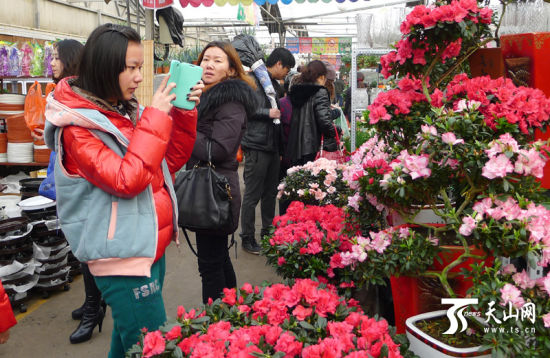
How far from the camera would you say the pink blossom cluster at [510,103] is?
151 cm

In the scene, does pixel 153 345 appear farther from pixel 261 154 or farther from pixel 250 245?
pixel 250 245

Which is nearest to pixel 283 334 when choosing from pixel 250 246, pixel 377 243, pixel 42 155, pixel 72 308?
pixel 377 243

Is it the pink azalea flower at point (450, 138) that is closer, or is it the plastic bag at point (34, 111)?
the pink azalea flower at point (450, 138)

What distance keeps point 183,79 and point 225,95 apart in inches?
30.7

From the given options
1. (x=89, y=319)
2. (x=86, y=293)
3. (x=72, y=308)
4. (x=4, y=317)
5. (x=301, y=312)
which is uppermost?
(x=301, y=312)

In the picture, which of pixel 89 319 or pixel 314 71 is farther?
pixel 314 71

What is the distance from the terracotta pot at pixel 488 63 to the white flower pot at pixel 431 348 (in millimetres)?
1152

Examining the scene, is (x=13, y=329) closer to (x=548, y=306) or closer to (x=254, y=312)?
(x=254, y=312)

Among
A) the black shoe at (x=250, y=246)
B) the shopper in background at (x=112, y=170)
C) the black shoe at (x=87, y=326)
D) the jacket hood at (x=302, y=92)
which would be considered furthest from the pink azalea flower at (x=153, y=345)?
the jacket hood at (x=302, y=92)

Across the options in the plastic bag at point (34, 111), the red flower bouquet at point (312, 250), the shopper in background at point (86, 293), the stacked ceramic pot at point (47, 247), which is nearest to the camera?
the red flower bouquet at point (312, 250)

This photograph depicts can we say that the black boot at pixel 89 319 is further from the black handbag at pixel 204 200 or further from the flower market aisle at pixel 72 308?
the black handbag at pixel 204 200

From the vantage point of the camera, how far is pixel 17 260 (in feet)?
12.1

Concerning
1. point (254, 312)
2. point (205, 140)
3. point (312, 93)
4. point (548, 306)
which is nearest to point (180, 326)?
point (254, 312)

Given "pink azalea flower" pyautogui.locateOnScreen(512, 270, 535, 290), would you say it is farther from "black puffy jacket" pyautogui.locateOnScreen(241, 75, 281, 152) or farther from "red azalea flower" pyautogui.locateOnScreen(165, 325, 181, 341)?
"black puffy jacket" pyautogui.locateOnScreen(241, 75, 281, 152)
